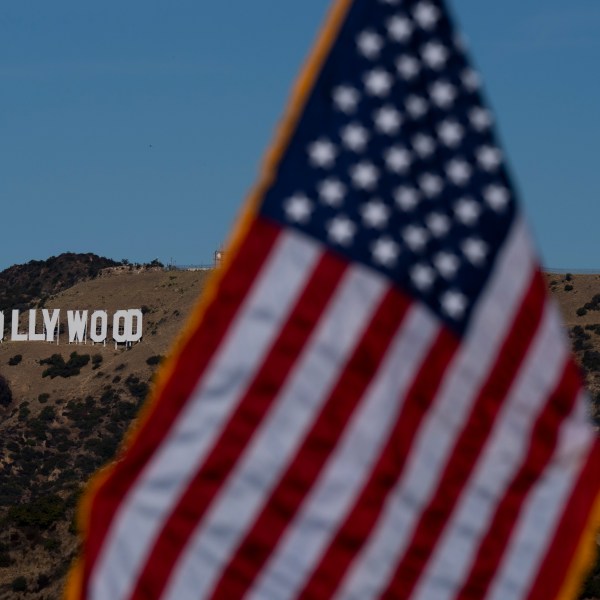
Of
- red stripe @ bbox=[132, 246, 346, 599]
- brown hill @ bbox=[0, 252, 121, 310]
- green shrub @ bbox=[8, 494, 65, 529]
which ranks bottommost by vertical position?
red stripe @ bbox=[132, 246, 346, 599]

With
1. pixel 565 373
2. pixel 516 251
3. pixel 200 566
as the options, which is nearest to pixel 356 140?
pixel 516 251

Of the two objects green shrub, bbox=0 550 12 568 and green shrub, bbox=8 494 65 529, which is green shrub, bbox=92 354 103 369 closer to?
green shrub, bbox=8 494 65 529

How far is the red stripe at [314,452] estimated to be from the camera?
6.66 m

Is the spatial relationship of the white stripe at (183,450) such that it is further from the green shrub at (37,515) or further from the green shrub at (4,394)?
the green shrub at (4,394)

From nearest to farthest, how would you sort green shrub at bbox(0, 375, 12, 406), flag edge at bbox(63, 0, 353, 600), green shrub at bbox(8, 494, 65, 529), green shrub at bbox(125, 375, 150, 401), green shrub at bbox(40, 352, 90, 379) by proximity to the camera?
flag edge at bbox(63, 0, 353, 600)
green shrub at bbox(8, 494, 65, 529)
green shrub at bbox(125, 375, 150, 401)
green shrub at bbox(0, 375, 12, 406)
green shrub at bbox(40, 352, 90, 379)

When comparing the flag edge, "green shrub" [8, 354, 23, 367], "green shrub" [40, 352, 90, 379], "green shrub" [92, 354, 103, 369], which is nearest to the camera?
the flag edge

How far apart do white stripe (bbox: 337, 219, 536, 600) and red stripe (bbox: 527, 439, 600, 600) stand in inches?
22.9

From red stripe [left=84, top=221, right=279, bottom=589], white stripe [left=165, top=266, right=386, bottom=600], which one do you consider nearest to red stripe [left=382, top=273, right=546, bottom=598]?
white stripe [left=165, top=266, right=386, bottom=600]

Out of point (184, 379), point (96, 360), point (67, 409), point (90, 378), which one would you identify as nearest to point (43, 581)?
point (184, 379)

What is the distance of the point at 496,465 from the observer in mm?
6836

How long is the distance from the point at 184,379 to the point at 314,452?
1.96 ft

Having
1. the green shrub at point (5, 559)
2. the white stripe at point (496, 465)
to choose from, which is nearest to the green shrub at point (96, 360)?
the green shrub at point (5, 559)

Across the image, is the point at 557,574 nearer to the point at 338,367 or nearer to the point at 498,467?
the point at 498,467

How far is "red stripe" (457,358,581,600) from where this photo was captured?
6.86 meters
